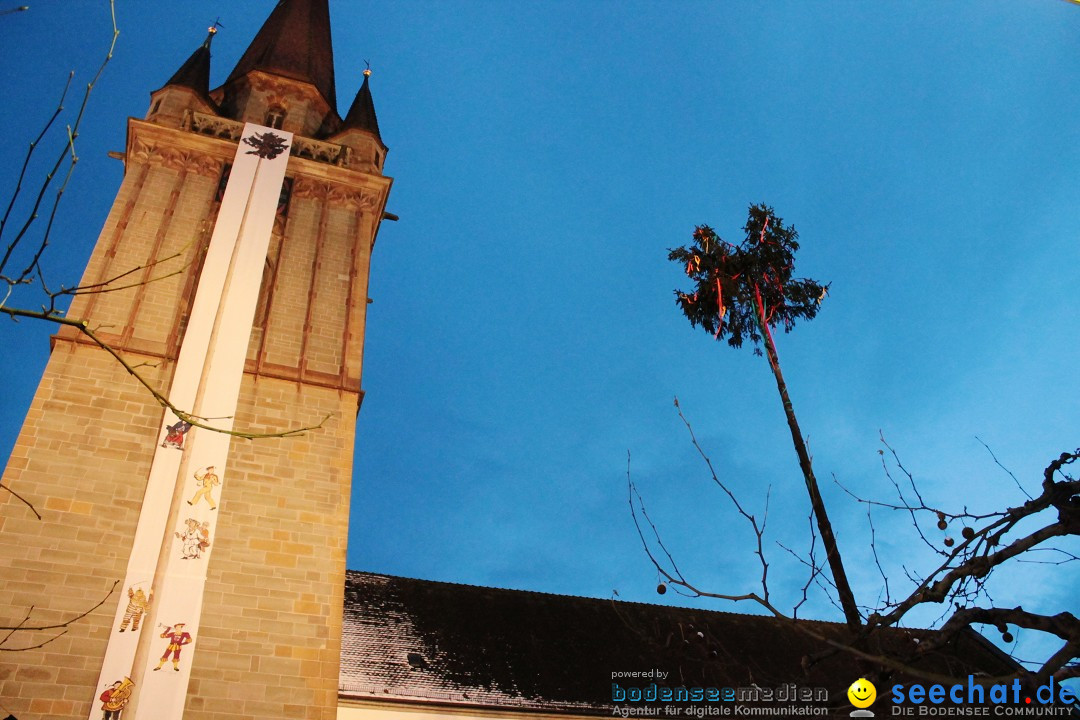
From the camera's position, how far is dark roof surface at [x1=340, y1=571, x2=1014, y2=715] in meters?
17.0

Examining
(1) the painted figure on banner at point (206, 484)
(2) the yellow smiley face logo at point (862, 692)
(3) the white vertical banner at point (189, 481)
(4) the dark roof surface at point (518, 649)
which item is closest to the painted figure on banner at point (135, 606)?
(3) the white vertical banner at point (189, 481)

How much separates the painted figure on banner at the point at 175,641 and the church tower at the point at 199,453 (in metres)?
0.03

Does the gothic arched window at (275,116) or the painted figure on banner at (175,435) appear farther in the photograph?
the gothic arched window at (275,116)

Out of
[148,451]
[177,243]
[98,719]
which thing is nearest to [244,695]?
[98,719]

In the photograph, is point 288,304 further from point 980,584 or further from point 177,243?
point 980,584

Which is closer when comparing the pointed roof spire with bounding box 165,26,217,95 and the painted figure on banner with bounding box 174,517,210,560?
the painted figure on banner with bounding box 174,517,210,560

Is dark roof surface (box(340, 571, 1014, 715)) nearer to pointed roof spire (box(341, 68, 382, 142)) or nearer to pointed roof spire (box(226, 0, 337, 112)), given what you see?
pointed roof spire (box(341, 68, 382, 142))

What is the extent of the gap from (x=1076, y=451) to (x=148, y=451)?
13.1 meters

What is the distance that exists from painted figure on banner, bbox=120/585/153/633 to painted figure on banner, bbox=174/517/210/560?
75 centimetres

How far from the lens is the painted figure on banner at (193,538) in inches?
482

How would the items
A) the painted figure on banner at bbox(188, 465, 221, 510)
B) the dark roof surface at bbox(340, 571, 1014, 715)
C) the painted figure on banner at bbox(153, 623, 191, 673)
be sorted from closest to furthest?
the painted figure on banner at bbox(153, 623, 191, 673)
the painted figure on banner at bbox(188, 465, 221, 510)
the dark roof surface at bbox(340, 571, 1014, 715)

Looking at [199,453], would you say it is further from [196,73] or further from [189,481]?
[196,73]

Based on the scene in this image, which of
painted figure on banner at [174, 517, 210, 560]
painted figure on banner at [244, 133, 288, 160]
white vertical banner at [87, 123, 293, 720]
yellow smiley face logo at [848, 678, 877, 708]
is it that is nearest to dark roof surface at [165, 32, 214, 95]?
painted figure on banner at [244, 133, 288, 160]

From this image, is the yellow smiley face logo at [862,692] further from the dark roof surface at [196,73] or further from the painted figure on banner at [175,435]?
the dark roof surface at [196,73]
